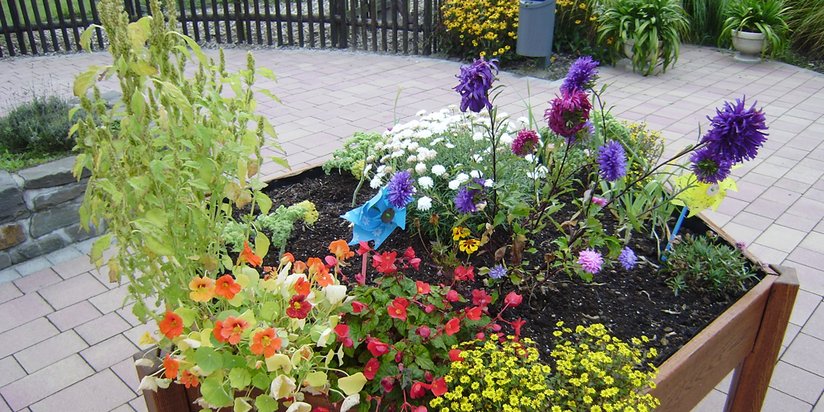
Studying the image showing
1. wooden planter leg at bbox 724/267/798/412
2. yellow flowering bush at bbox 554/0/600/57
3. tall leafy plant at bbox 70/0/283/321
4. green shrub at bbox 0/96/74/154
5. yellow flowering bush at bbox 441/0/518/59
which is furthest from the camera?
yellow flowering bush at bbox 554/0/600/57

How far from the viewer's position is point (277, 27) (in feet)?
26.4

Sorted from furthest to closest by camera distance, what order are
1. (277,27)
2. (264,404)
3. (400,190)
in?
(277,27) → (400,190) → (264,404)

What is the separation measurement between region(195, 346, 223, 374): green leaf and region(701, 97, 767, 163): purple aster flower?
1335 millimetres

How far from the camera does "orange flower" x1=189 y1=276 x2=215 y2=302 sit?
1495 mm

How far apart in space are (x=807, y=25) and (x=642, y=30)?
2.41 m

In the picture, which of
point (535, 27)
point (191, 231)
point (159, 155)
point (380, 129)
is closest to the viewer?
point (159, 155)

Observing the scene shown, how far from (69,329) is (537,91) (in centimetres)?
458

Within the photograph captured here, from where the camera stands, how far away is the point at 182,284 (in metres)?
1.68

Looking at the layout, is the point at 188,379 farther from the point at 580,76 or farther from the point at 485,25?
the point at 485,25

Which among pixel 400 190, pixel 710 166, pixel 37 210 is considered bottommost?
pixel 37 210

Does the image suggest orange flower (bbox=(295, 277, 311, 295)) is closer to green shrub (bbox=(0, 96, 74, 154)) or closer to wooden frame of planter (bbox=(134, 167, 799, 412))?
wooden frame of planter (bbox=(134, 167, 799, 412))

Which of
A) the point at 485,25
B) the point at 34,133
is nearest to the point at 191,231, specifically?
the point at 34,133

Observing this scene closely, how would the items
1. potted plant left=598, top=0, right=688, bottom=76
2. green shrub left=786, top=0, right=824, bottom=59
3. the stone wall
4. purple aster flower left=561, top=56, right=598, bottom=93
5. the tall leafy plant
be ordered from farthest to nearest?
green shrub left=786, top=0, right=824, bottom=59 < potted plant left=598, top=0, right=688, bottom=76 < the stone wall < purple aster flower left=561, top=56, right=598, bottom=93 < the tall leafy plant

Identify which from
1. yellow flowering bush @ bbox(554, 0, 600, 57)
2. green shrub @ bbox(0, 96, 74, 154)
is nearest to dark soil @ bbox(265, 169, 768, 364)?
green shrub @ bbox(0, 96, 74, 154)
